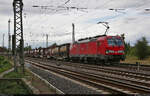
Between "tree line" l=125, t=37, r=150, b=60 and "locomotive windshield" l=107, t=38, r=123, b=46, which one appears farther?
"tree line" l=125, t=37, r=150, b=60

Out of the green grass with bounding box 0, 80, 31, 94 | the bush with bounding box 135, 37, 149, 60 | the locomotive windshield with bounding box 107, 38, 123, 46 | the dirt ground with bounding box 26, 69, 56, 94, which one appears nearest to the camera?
the dirt ground with bounding box 26, 69, 56, 94

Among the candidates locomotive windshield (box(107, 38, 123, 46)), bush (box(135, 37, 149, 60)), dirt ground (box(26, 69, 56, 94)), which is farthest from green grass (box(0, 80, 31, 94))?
bush (box(135, 37, 149, 60))

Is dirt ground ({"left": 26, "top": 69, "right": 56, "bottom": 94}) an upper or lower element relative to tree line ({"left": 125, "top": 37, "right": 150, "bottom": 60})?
lower

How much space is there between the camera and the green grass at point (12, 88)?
1210 centimetres

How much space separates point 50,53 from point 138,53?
22.5 metres

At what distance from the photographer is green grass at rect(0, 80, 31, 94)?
39.7 ft

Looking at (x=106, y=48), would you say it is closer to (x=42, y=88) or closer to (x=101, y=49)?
(x=101, y=49)

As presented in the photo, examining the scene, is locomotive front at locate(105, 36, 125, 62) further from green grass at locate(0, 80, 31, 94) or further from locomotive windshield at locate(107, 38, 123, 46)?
green grass at locate(0, 80, 31, 94)

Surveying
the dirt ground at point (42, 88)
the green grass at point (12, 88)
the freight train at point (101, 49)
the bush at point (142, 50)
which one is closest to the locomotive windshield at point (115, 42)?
the freight train at point (101, 49)

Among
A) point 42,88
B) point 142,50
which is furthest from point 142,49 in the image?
point 42,88

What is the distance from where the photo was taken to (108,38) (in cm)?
2936

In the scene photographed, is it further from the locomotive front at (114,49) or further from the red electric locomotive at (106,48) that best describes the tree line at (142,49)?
the locomotive front at (114,49)

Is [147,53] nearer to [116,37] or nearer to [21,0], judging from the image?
[116,37]

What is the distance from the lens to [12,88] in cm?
1309
